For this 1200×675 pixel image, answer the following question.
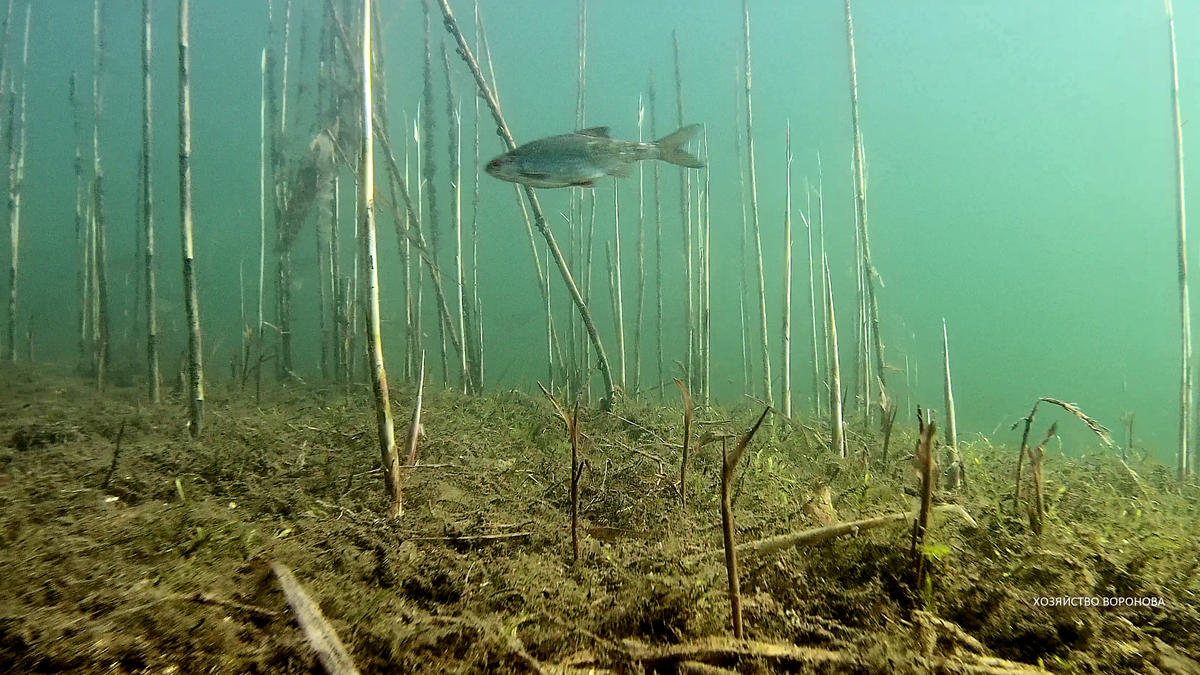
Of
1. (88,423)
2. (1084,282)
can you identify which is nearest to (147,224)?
(88,423)

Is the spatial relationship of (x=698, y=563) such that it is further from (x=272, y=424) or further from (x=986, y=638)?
(x=272, y=424)

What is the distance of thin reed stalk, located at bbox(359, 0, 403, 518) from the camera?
5.47 ft

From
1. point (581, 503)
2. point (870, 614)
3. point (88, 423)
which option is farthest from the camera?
point (88, 423)

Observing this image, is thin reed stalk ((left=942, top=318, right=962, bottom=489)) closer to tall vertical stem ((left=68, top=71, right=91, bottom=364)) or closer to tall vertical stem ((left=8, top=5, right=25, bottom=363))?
tall vertical stem ((left=68, top=71, right=91, bottom=364))

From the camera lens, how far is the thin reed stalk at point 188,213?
240cm

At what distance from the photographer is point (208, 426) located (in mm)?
2809

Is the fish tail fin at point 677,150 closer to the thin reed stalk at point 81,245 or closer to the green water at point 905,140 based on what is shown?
the thin reed stalk at point 81,245

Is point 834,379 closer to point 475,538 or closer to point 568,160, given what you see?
point 568,160

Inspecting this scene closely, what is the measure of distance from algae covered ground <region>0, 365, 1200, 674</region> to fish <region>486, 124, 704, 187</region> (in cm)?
165

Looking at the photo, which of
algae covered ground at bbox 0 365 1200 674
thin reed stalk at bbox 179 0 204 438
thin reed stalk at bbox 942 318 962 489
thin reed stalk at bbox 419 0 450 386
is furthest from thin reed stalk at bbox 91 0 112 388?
thin reed stalk at bbox 942 318 962 489

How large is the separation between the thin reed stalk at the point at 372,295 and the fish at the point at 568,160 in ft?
3.42

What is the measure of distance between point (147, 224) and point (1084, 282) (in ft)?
214

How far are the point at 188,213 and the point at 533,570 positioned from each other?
101 inches

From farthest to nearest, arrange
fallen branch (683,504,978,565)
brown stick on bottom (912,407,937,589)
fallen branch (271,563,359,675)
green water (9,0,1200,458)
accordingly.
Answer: green water (9,0,1200,458) < fallen branch (683,504,978,565) < brown stick on bottom (912,407,937,589) < fallen branch (271,563,359,675)
